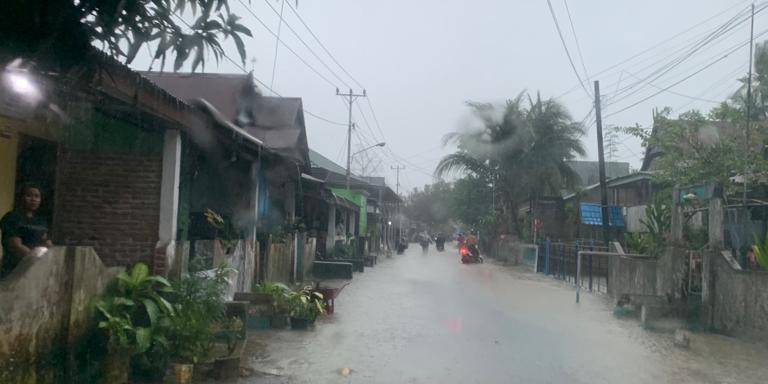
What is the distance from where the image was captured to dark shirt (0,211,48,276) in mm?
6137

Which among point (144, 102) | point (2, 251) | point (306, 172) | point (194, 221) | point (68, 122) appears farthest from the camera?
point (306, 172)

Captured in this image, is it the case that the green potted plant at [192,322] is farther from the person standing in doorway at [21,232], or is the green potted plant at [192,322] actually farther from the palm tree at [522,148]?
the palm tree at [522,148]

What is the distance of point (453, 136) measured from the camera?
41875 mm

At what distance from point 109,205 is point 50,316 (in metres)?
3.35

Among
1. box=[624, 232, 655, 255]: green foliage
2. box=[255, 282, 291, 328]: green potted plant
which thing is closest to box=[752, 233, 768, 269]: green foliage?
box=[624, 232, 655, 255]: green foliage

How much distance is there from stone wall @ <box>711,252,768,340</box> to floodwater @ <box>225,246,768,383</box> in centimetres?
36

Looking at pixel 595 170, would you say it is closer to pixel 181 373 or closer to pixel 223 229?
pixel 223 229

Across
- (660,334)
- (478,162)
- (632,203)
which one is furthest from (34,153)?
(478,162)

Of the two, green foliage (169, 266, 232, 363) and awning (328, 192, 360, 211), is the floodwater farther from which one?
awning (328, 192, 360, 211)

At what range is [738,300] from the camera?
1127 centimetres

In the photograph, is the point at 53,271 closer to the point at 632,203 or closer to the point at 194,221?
the point at 194,221

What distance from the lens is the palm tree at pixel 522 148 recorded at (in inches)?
1526

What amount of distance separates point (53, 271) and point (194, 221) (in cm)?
520

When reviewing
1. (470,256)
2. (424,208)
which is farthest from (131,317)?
(424,208)
